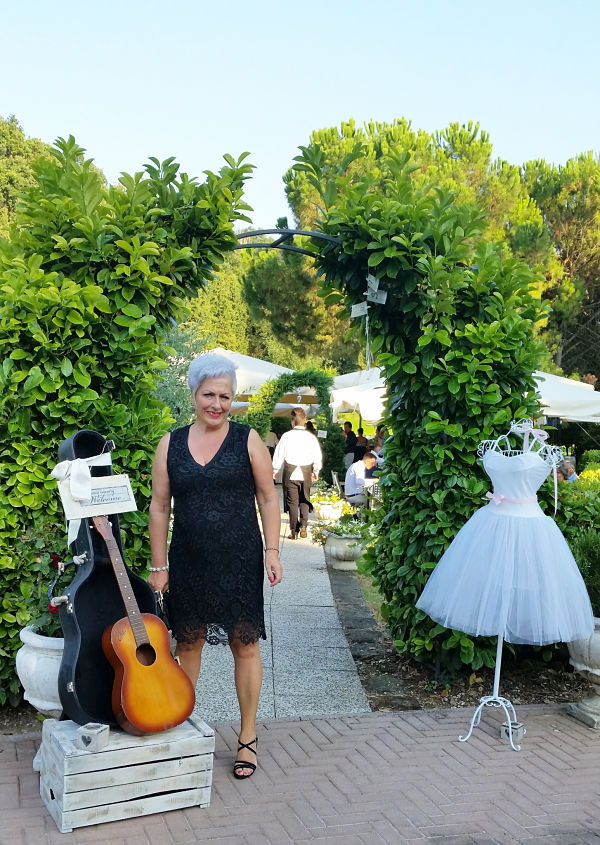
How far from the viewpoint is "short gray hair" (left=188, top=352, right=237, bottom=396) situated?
3.56 m

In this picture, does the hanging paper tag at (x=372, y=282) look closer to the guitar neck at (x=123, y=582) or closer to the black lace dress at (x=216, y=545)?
the black lace dress at (x=216, y=545)

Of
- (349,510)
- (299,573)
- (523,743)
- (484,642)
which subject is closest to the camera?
(523,743)

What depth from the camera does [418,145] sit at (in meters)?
23.3

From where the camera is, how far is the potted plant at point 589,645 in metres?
4.36

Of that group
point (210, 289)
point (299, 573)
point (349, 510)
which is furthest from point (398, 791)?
point (210, 289)

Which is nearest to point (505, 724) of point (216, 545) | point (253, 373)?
point (216, 545)

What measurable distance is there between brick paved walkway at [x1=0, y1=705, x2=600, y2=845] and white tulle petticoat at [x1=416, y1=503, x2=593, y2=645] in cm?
61

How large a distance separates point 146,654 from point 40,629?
97 centimetres

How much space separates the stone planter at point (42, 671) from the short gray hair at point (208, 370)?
1.38 m

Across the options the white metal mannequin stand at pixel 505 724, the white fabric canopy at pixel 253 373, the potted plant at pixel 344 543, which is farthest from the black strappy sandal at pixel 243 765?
the white fabric canopy at pixel 253 373

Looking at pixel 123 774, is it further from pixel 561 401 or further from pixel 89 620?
pixel 561 401

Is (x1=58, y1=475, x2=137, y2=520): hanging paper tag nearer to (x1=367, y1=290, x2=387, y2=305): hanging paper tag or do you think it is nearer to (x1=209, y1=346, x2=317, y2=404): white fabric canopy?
(x1=367, y1=290, x2=387, y2=305): hanging paper tag

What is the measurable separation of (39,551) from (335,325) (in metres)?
20.6

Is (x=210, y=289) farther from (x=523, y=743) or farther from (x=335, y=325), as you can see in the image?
(x=523, y=743)
